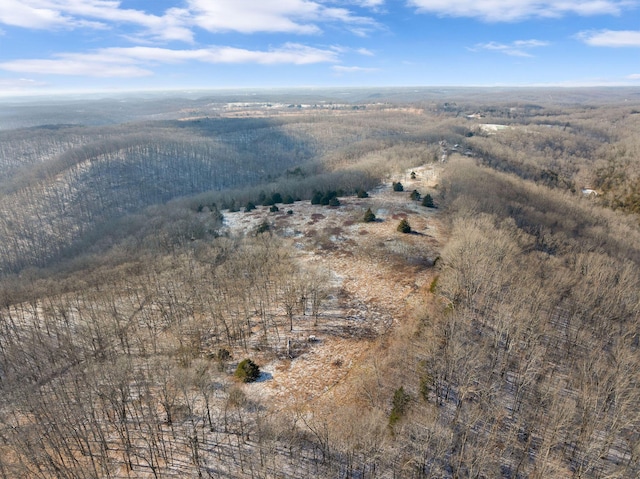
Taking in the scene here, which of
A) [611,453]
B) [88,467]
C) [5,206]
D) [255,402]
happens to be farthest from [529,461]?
[5,206]

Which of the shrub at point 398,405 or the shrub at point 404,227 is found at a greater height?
the shrub at point 404,227

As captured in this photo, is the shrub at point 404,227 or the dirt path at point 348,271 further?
the shrub at point 404,227

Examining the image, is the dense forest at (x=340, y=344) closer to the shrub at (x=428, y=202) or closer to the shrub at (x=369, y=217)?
the shrub at (x=369, y=217)

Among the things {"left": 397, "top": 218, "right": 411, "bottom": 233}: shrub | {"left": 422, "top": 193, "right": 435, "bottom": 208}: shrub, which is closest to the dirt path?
{"left": 397, "top": 218, "right": 411, "bottom": 233}: shrub

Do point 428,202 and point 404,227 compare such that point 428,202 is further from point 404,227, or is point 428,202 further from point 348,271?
point 348,271

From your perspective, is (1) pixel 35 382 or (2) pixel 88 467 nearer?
(2) pixel 88 467

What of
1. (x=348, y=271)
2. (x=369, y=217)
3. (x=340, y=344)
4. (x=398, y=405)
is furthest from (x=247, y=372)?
(x=369, y=217)

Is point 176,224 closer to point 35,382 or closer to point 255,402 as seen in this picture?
point 35,382

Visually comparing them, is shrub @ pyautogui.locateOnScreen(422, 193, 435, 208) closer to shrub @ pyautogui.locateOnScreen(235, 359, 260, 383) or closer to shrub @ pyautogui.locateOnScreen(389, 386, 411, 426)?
shrub @ pyautogui.locateOnScreen(389, 386, 411, 426)

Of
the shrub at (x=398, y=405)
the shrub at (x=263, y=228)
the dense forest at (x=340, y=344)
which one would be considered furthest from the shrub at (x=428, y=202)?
the shrub at (x=398, y=405)
